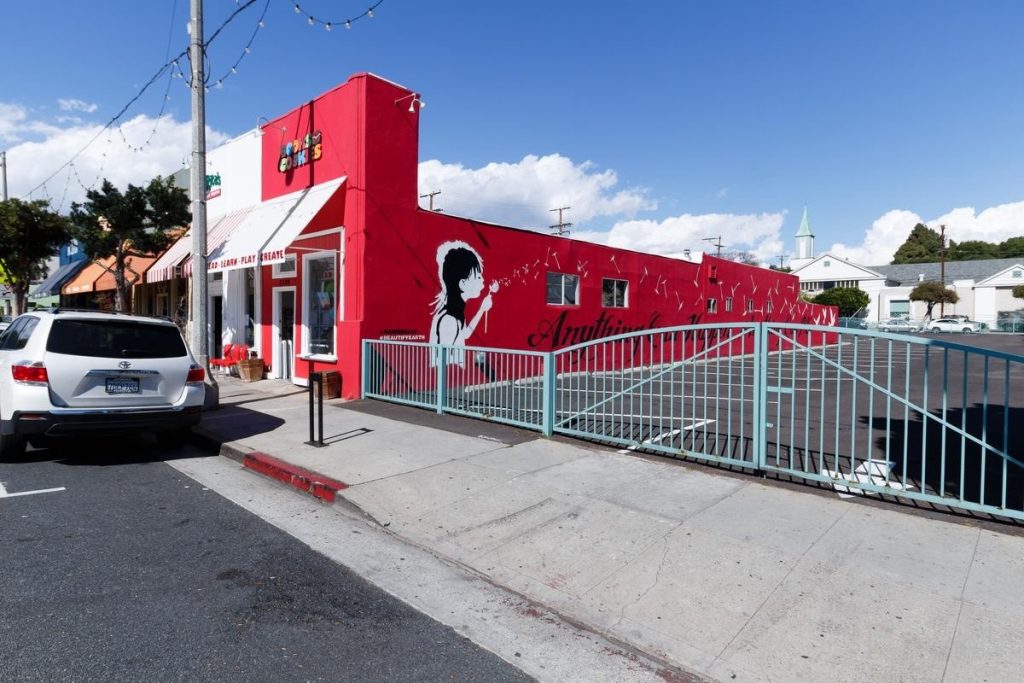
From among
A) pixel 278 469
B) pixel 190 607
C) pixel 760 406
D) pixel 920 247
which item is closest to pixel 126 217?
pixel 278 469

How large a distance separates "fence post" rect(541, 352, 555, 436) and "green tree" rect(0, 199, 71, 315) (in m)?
17.5

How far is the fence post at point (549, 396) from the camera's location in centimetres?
817

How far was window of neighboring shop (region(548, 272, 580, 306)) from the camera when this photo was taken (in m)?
15.8

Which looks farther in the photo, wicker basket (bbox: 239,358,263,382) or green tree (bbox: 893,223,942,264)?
green tree (bbox: 893,223,942,264)

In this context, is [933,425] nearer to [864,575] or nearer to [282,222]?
[864,575]

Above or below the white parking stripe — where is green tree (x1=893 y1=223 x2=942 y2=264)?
above

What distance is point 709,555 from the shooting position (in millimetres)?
4395

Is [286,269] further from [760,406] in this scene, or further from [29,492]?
[760,406]

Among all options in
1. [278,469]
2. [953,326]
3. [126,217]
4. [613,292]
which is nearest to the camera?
[278,469]

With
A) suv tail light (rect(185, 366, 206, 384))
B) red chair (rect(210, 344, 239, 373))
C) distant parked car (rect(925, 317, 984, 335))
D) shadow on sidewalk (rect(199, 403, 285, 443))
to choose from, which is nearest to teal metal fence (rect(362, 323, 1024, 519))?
shadow on sidewalk (rect(199, 403, 285, 443))

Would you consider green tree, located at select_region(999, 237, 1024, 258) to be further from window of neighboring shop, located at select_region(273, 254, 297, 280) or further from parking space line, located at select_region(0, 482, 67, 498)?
parking space line, located at select_region(0, 482, 67, 498)

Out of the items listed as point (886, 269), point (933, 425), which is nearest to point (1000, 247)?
point (886, 269)

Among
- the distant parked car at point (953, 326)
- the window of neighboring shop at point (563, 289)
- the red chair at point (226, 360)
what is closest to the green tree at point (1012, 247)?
the distant parked car at point (953, 326)

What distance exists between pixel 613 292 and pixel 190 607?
15.4m
